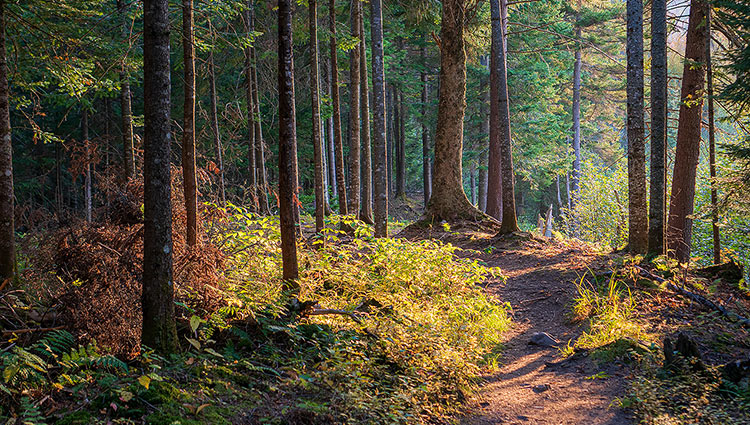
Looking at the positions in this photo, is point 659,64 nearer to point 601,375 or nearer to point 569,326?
point 569,326

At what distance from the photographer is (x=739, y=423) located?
14.4ft

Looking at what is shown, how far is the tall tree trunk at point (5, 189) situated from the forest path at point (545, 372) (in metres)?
5.87

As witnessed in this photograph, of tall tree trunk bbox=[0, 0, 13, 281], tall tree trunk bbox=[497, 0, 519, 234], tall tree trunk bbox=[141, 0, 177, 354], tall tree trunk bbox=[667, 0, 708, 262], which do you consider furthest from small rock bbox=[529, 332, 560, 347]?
tall tree trunk bbox=[0, 0, 13, 281]

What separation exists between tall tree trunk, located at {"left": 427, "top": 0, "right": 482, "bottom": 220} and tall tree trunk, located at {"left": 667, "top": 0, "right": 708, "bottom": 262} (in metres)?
6.13

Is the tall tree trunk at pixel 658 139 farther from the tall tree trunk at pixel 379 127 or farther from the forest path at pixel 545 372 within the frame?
the tall tree trunk at pixel 379 127

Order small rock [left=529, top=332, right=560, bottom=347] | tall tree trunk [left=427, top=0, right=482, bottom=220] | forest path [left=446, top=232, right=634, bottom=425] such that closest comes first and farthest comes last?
forest path [left=446, top=232, right=634, bottom=425] → small rock [left=529, top=332, right=560, bottom=347] → tall tree trunk [left=427, top=0, right=482, bottom=220]

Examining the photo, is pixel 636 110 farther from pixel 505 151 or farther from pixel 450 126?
pixel 450 126

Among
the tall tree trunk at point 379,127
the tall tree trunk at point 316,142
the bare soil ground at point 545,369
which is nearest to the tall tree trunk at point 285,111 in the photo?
the bare soil ground at point 545,369

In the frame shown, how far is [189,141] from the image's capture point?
6344 millimetres

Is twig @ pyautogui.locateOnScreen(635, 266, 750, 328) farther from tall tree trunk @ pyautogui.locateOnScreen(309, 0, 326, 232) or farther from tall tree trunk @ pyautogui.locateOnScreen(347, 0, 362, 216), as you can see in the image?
tall tree trunk @ pyautogui.locateOnScreen(347, 0, 362, 216)

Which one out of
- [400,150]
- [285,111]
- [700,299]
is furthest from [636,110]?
[400,150]

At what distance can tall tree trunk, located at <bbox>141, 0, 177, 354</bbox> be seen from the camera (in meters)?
4.18

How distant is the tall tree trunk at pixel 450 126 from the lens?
16.1 metres

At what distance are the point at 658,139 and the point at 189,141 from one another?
810cm
